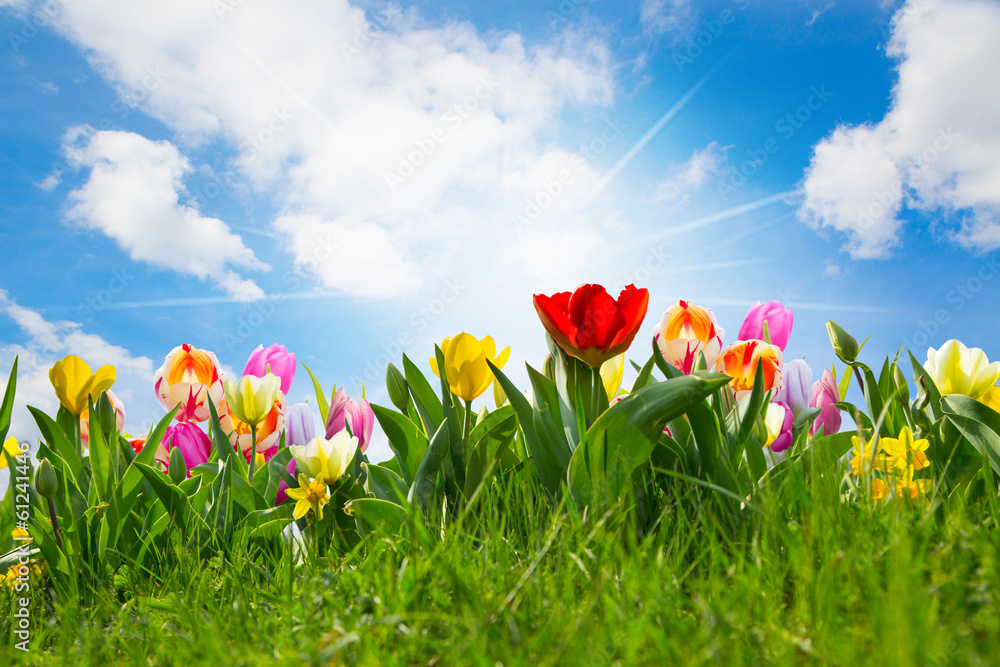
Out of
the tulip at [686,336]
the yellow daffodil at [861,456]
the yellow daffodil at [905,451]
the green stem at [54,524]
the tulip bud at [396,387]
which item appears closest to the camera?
the yellow daffodil at [861,456]

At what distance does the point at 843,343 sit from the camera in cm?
188

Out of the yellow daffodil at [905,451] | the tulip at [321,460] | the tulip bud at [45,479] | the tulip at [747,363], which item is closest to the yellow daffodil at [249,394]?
the tulip at [321,460]

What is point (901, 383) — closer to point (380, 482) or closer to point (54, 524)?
point (380, 482)

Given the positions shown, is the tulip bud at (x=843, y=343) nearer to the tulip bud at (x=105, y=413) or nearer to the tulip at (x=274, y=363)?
the tulip at (x=274, y=363)

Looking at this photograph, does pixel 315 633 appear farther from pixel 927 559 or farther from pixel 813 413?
pixel 813 413

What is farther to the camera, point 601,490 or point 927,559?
point 601,490

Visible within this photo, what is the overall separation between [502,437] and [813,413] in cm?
123

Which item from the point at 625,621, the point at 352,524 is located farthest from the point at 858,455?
the point at 352,524

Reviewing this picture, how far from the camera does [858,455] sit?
1585 mm

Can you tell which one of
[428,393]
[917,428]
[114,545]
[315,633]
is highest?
[428,393]

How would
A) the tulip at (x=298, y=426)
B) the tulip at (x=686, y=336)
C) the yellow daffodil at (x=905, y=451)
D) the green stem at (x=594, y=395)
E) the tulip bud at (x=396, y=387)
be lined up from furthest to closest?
1. the tulip at (x=298, y=426)
2. the tulip bud at (x=396, y=387)
3. the tulip at (x=686, y=336)
4. the green stem at (x=594, y=395)
5. the yellow daffodil at (x=905, y=451)

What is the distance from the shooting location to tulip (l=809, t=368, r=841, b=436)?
232 cm

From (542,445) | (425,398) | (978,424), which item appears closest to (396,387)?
(425,398)

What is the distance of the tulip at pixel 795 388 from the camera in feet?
7.32
